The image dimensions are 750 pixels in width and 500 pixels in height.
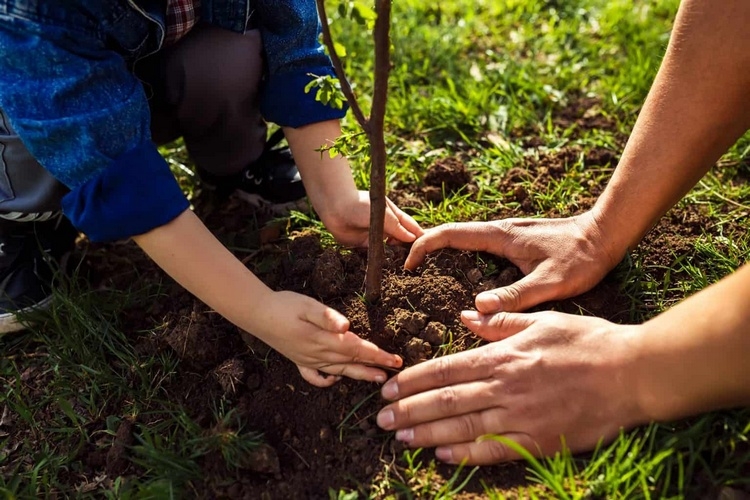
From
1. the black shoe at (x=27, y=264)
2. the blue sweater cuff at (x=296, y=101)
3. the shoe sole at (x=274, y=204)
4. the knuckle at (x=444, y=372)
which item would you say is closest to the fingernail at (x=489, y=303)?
the knuckle at (x=444, y=372)

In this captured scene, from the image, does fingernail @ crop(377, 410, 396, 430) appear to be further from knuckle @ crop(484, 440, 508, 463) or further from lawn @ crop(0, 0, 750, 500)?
knuckle @ crop(484, 440, 508, 463)

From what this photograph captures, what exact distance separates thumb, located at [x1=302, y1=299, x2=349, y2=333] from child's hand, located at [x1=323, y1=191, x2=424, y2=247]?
478 mm

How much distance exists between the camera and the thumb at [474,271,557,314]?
196 cm

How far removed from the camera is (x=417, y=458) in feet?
5.90

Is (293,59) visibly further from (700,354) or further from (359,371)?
(700,354)

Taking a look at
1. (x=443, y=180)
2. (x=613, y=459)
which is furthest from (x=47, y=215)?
(x=613, y=459)

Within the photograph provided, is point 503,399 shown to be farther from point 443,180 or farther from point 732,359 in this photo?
point 443,180

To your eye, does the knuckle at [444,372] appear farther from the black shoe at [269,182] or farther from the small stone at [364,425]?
the black shoe at [269,182]

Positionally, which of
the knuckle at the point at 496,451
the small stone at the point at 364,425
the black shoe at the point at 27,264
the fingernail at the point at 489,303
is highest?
the fingernail at the point at 489,303

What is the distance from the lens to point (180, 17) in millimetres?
2188

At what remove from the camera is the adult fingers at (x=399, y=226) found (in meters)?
2.21

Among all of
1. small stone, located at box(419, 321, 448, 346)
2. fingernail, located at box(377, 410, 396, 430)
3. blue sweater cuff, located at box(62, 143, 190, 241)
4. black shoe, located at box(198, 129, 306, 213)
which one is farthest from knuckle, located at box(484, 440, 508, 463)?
black shoe, located at box(198, 129, 306, 213)

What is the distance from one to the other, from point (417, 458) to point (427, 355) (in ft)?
0.92

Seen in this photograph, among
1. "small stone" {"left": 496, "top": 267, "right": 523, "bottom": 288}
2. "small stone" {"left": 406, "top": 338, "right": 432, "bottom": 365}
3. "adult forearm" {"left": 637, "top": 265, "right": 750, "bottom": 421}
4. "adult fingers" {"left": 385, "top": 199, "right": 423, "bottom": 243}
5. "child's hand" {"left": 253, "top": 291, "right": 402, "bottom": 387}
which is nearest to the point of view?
"adult forearm" {"left": 637, "top": 265, "right": 750, "bottom": 421}
